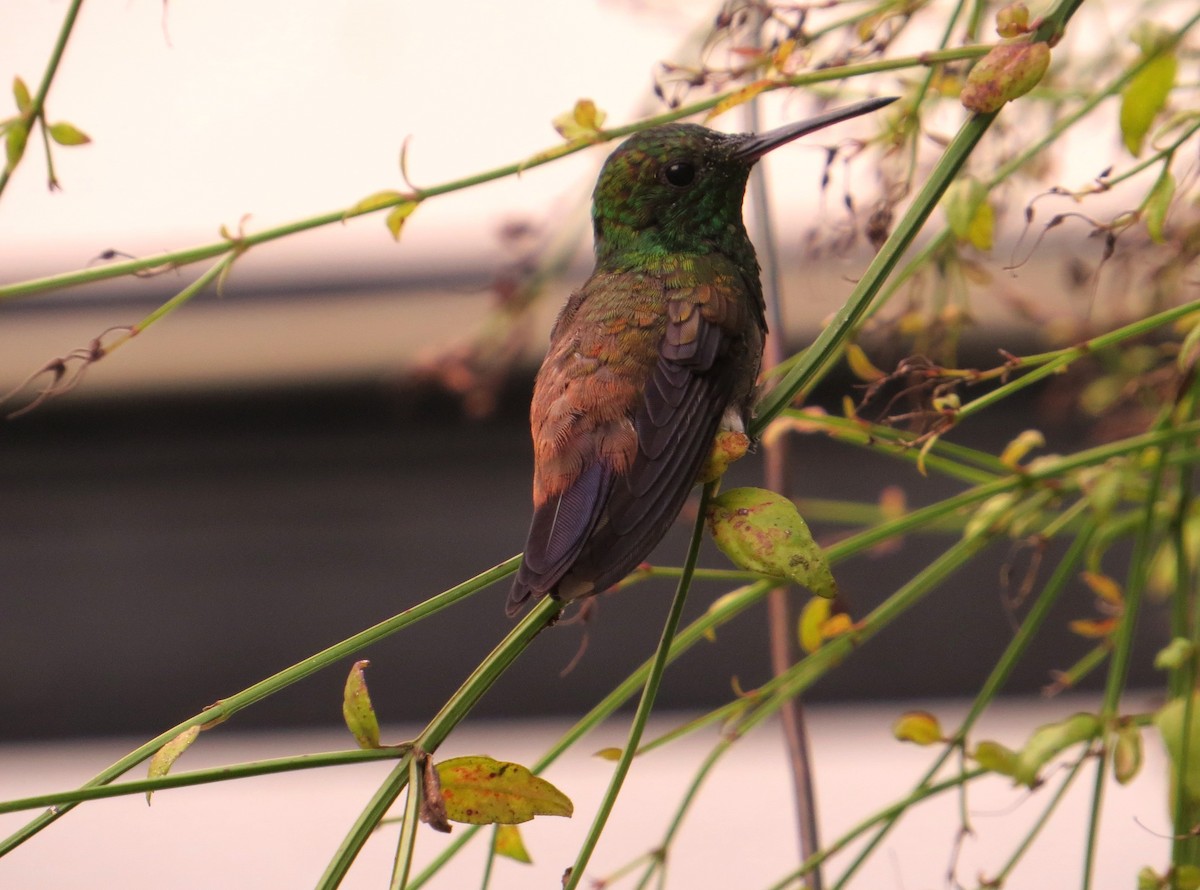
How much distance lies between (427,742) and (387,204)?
0.97ft

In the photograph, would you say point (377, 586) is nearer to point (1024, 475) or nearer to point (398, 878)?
point (1024, 475)

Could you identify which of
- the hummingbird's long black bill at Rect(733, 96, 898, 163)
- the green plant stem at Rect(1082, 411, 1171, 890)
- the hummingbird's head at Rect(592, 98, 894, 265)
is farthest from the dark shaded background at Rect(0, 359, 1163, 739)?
the green plant stem at Rect(1082, 411, 1171, 890)

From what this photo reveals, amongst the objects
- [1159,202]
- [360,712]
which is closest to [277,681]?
Answer: [360,712]

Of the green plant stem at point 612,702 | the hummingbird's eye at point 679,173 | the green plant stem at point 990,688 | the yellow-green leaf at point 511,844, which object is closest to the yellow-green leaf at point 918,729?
the green plant stem at point 990,688

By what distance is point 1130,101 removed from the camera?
2.14 feet

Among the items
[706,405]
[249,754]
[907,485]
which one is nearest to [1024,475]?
[706,405]

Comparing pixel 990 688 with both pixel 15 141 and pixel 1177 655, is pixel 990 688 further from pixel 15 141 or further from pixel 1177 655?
pixel 15 141

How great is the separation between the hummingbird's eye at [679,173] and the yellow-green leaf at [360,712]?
0.55m

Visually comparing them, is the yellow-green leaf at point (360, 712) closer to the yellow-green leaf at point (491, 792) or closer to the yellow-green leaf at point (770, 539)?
the yellow-green leaf at point (491, 792)

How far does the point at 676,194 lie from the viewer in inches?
38.6

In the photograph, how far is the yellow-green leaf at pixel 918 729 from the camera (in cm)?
74

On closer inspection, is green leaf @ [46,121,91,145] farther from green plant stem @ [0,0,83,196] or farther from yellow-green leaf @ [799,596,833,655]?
yellow-green leaf @ [799,596,833,655]

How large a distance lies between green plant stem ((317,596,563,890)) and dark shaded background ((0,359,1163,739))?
1.43m

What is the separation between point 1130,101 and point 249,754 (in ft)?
5.87
